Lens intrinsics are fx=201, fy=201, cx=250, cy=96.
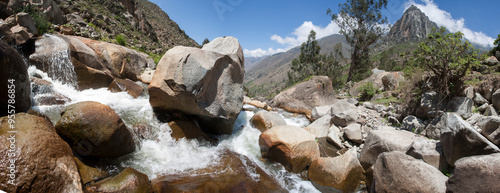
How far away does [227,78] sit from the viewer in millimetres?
8984

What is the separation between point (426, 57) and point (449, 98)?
6.18ft

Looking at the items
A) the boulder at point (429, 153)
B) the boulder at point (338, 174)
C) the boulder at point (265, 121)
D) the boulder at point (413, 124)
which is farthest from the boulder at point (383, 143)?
the boulder at point (265, 121)

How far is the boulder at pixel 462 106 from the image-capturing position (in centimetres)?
735

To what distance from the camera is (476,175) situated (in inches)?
165

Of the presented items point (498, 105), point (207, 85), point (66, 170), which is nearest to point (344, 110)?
point (498, 105)

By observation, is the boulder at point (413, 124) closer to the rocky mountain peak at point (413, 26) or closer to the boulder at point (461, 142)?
the boulder at point (461, 142)

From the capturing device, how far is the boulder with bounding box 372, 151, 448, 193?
4.81 meters

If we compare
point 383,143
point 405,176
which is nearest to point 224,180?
point 405,176

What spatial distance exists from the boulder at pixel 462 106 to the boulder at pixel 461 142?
2.55 meters

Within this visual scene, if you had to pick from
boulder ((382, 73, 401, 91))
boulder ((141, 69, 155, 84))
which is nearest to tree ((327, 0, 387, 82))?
boulder ((382, 73, 401, 91))

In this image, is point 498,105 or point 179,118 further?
point 179,118

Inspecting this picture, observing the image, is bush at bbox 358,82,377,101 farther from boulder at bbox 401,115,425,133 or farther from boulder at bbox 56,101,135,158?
boulder at bbox 56,101,135,158

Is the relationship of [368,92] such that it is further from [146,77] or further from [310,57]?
[310,57]

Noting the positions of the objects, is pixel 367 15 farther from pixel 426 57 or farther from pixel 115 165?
pixel 115 165
